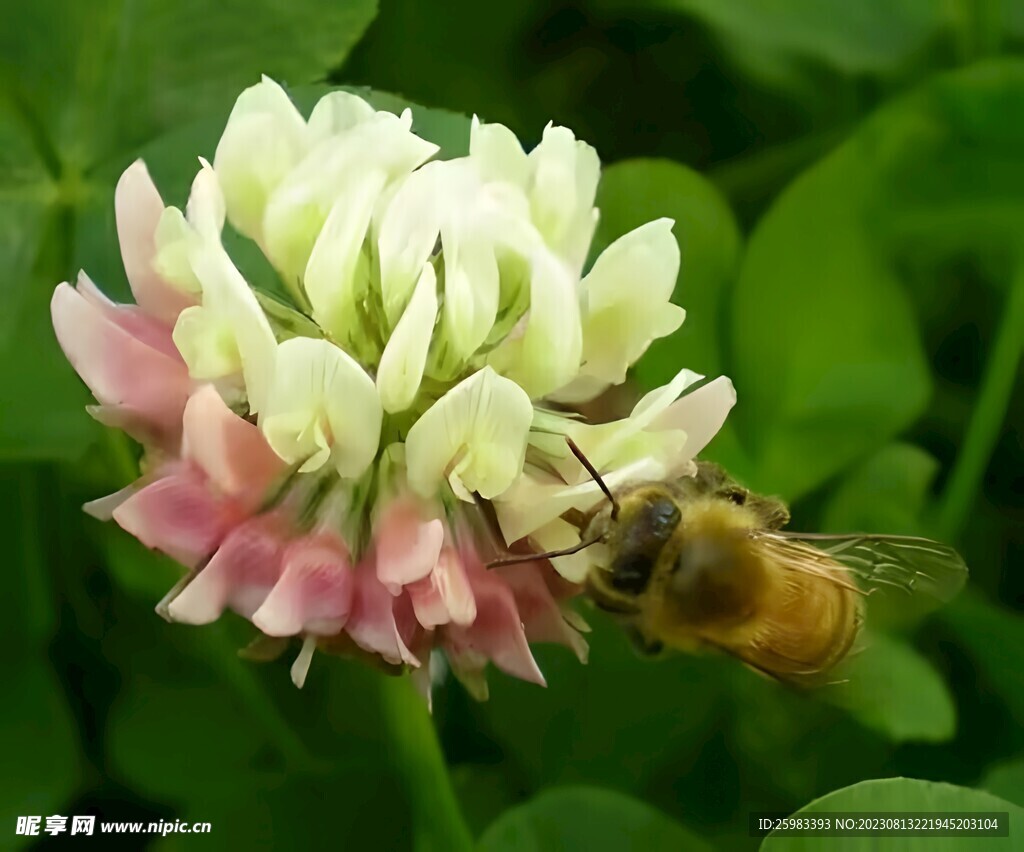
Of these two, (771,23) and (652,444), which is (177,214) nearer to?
(652,444)

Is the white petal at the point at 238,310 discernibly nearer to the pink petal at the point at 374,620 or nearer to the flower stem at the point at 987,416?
the pink petal at the point at 374,620

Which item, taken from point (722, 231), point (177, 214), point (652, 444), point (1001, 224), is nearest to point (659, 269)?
point (652, 444)

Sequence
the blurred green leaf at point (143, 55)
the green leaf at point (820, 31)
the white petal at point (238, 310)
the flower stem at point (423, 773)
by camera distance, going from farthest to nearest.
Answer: the green leaf at point (820, 31) → the blurred green leaf at point (143, 55) → the flower stem at point (423, 773) → the white petal at point (238, 310)

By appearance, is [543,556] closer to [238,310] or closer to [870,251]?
[238,310]

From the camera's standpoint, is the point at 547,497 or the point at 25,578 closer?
the point at 547,497

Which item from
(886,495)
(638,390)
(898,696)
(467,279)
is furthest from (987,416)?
(467,279)

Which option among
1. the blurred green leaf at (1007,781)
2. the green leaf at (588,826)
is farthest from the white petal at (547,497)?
the blurred green leaf at (1007,781)

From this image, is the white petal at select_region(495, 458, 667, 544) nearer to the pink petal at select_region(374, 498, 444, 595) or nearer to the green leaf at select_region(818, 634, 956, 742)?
the pink petal at select_region(374, 498, 444, 595)

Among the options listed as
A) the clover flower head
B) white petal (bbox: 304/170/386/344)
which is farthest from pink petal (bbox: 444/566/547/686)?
white petal (bbox: 304/170/386/344)
